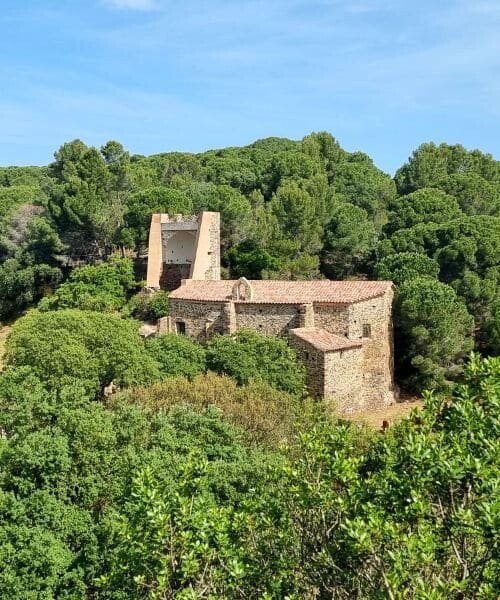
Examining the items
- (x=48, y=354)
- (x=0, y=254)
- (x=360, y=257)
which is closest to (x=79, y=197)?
(x=0, y=254)

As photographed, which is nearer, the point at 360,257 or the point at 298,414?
the point at 298,414

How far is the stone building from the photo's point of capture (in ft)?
87.6

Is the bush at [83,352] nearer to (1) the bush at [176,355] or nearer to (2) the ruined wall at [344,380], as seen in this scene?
(1) the bush at [176,355]

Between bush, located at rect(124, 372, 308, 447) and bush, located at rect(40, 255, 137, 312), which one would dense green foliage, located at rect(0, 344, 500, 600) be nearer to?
bush, located at rect(124, 372, 308, 447)

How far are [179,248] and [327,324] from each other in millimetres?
16622

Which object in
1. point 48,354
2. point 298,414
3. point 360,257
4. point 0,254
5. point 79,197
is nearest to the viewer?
point 298,414

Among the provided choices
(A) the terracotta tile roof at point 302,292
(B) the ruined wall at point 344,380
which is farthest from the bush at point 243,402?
(A) the terracotta tile roof at point 302,292

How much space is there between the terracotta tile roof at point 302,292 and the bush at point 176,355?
10.1 feet

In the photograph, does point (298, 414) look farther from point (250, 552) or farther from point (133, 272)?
point (133, 272)

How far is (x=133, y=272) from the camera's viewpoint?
143 ft

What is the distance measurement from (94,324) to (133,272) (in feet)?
58.9

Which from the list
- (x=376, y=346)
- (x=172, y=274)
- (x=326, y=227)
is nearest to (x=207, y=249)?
(x=172, y=274)

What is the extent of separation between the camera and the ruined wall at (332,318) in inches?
1090

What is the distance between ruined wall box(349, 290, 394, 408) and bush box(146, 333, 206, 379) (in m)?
7.09
